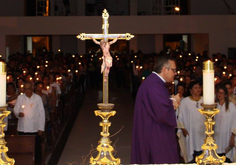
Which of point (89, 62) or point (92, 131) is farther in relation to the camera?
point (89, 62)

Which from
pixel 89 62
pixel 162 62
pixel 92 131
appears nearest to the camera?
pixel 162 62

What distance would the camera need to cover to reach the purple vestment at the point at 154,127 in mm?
4925

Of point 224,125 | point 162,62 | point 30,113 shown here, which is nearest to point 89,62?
point 30,113

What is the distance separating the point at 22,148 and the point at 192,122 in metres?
2.69

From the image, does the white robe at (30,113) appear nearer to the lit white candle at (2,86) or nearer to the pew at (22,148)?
the pew at (22,148)

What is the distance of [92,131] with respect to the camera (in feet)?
43.9

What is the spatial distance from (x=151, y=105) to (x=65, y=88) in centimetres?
1048

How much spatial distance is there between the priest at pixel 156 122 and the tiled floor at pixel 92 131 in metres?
2.32

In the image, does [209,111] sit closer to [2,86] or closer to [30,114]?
[2,86]

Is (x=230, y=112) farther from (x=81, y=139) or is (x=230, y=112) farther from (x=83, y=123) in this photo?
(x=83, y=123)

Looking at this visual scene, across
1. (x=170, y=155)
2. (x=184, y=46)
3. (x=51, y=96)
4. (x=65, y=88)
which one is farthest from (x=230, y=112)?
(x=184, y=46)

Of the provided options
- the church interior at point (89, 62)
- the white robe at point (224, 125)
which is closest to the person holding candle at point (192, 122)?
the white robe at point (224, 125)

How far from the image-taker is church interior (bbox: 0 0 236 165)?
34.6 feet

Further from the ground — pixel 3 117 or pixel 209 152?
pixel 3 117
